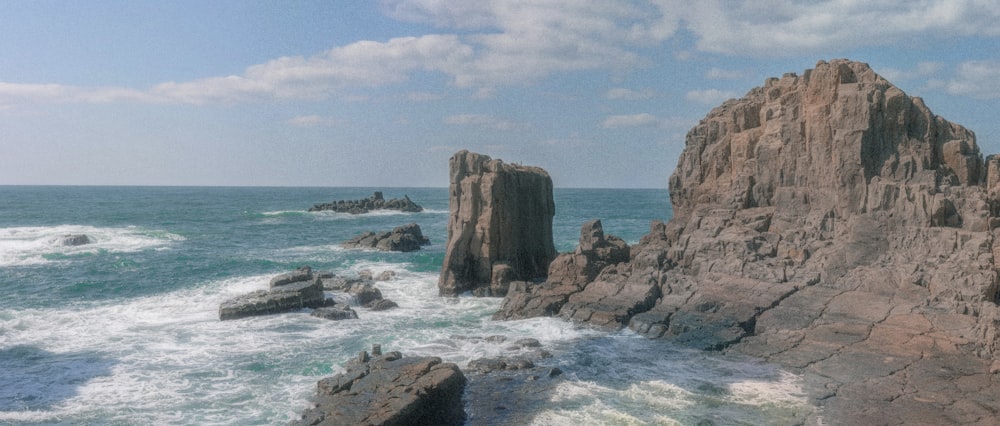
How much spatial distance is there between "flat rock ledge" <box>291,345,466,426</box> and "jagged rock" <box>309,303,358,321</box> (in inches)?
382

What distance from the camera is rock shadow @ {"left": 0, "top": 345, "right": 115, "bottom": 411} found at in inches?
731

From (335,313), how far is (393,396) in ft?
42.7

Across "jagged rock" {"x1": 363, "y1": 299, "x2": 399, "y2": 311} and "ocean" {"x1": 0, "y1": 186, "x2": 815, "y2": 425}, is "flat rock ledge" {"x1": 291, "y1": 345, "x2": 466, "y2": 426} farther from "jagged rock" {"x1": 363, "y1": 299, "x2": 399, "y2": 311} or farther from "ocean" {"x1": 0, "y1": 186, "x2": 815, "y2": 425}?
"jagged rock" {"x1": 363, "y1": 299, "x2": 399, "y2": 311}

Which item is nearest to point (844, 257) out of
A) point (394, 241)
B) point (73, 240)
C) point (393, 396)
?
point (393, 396)

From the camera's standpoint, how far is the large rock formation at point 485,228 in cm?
3359

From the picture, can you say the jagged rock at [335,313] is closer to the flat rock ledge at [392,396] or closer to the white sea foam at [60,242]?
the flat rock ledge at [392,396]

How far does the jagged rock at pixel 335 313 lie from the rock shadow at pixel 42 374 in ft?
27.8

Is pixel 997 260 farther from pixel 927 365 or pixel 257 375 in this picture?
pixel 257 375

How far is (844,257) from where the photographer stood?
23.6m

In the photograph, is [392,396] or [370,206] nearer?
[392,396]

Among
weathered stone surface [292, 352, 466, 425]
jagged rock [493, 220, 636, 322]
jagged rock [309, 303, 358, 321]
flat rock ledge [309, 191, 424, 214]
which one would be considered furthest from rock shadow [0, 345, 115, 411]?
flat rock ledge [309, 191, 424, 214]

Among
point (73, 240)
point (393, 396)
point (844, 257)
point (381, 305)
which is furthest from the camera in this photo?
point (73, 240)

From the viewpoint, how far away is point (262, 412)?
17.2m

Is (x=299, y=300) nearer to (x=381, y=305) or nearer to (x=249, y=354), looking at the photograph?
(x=381, y=305)
